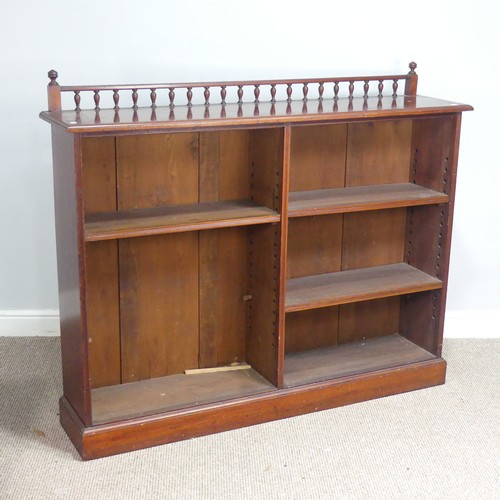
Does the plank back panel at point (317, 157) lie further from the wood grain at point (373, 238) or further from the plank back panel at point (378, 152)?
the wood grain at point (373, 238)

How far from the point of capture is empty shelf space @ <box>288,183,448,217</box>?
9.94ft

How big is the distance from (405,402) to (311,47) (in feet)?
4.72

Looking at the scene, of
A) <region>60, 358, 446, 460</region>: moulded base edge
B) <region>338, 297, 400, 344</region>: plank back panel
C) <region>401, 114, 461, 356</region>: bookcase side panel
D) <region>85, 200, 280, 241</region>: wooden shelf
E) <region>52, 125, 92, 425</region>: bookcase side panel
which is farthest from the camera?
<region>338, 297, 400, 344</region>: plank back panel

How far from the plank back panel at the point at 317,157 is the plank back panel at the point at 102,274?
0.68 meters

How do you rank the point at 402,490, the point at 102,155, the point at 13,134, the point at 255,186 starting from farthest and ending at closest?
Answer: the point at 13,134 → the point at 255,186 → the point at 102,155 → the point at 402,490

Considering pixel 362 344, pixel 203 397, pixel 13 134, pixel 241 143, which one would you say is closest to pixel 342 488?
pixel 203 397

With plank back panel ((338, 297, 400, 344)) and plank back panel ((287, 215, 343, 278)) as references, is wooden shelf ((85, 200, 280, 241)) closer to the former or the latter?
plank back panel ((287, 215, 343, 278))

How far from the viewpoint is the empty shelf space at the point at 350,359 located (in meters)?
3.23

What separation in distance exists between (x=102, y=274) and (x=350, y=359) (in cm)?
102

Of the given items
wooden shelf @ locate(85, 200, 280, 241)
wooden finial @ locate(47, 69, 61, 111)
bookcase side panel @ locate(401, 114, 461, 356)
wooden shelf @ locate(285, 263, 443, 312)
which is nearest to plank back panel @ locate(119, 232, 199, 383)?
wooden shelf @ locate(85, 200, 280, 241)

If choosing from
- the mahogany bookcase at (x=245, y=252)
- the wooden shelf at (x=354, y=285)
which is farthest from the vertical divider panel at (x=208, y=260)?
the wooden shelf at (x=354, y=285)

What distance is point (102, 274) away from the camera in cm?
303

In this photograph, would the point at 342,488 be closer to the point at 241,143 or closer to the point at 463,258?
the point at 241,143

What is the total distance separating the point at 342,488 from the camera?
270 cm
